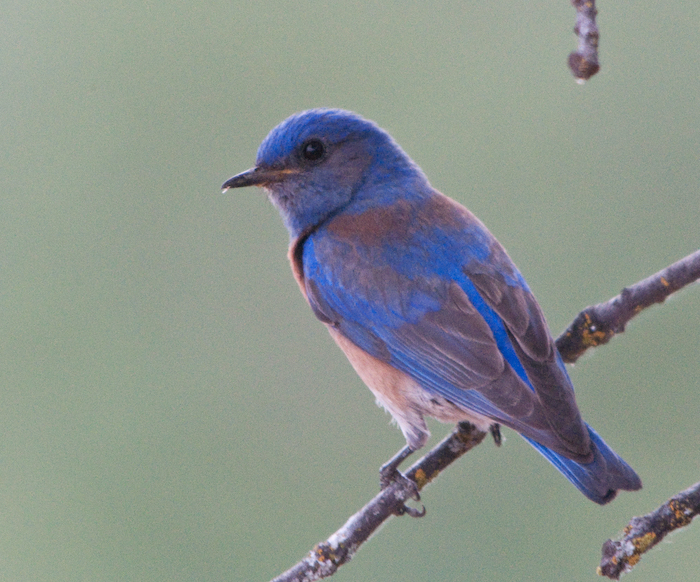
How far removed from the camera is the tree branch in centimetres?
254

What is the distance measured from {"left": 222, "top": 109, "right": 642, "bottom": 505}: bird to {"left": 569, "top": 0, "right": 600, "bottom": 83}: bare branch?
1468 millimetres

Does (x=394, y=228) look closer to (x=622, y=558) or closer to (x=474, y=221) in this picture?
(x=474, y=221)

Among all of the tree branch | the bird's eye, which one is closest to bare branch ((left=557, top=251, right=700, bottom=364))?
the tree branch

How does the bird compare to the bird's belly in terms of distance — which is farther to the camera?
the bird's belly

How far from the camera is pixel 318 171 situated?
13.1 feet

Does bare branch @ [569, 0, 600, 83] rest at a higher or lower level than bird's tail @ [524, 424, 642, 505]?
higher

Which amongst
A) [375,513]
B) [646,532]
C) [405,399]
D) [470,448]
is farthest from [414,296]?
[646,532]

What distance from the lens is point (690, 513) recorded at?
7.57 ft

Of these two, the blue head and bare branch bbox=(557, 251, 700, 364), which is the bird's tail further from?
the blue head

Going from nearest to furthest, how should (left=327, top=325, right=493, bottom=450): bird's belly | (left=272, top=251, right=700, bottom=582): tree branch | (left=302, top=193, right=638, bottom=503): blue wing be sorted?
(left=272, top=251, right=700, bottom=582): tree branch → (left=302, top=193, right=638, bottom=503): blue wing → (left=327, top=325, right=493, bottom=450): bird's belly

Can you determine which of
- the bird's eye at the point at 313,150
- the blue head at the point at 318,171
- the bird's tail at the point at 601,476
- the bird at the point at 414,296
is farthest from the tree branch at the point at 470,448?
the bird's eye at the point at 313,150

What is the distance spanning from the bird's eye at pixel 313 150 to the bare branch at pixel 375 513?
149cm

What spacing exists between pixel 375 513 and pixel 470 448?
1.89ft

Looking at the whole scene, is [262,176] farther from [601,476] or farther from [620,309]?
[601,476]
